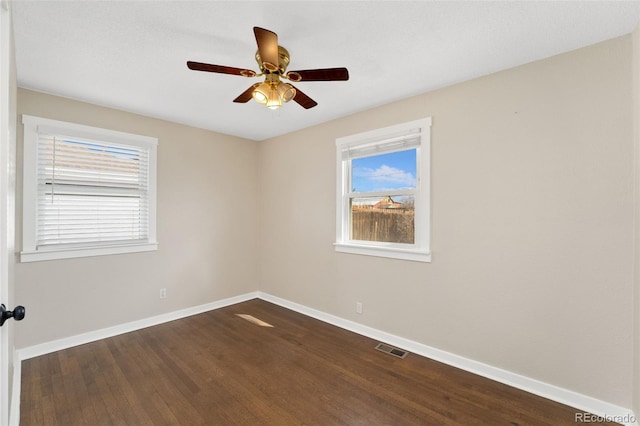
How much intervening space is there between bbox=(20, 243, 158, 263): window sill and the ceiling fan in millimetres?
2435

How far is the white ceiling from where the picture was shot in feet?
5.52

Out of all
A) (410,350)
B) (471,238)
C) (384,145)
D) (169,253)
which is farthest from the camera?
(169,253)

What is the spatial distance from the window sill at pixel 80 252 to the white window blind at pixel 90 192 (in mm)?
91

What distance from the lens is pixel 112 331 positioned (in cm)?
319

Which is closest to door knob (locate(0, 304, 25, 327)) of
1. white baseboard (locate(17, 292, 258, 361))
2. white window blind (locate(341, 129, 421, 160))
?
white baseboard (locate(17, 292, 258, 361))

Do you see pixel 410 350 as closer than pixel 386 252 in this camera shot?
Yes

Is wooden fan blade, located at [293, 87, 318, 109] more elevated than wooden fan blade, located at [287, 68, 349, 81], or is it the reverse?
wooden fan blade, located at [293, 87, 318, 109]

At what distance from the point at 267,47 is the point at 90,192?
275 cm

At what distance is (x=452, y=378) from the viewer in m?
2.39

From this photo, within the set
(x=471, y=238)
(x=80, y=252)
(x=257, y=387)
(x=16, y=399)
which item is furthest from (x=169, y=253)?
(x=471, y=238)

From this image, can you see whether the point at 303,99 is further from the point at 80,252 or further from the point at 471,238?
the point at 80,252

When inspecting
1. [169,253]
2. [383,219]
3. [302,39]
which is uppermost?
[302,39]

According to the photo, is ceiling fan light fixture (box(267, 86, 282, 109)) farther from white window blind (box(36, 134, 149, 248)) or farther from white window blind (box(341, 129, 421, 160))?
white window blind (box(36, 134, 149, 248))

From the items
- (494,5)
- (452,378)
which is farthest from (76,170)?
(452,378)
